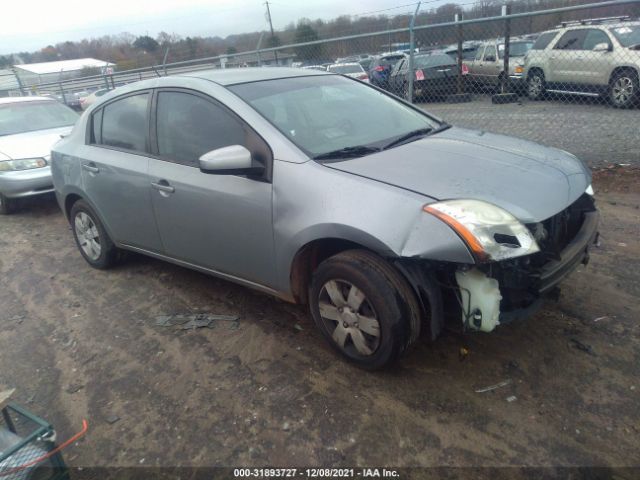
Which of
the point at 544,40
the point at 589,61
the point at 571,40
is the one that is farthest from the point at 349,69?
the point at 589,61

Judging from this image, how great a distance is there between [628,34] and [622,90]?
1.11m

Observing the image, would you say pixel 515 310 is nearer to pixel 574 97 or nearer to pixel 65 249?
pixel 65 249

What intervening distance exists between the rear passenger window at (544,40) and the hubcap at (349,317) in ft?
38.7

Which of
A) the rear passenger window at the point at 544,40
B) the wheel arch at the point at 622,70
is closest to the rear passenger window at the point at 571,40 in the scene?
the rear passenger window at the point at 544,40

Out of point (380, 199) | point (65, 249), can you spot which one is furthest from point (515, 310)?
point (65, 249)

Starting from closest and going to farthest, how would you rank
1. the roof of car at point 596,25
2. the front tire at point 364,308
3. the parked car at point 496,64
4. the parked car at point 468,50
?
the front tire at point 364,308, the roof of car at point 596,25, the parked car at point 496,64, the parked car at point 468,50

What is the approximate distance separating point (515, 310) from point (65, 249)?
15.8 feet

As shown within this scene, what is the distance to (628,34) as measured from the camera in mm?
9750

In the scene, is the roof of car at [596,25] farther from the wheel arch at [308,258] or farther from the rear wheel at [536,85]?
the wheel arch at [308,258]

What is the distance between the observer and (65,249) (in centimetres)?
541

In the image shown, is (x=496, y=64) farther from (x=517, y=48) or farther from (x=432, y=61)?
(x=432, y=61)

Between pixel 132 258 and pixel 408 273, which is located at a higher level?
pixel 408 273

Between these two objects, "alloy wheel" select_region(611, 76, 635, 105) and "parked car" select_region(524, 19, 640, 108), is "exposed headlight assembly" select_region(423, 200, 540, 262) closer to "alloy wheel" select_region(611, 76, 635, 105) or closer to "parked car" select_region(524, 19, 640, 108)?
"parked car" select_region(524, 19, 640, 108)

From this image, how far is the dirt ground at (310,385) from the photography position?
91.6 inches
